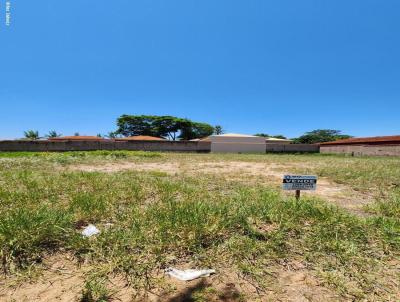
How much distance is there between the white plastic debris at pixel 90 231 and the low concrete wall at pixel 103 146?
924 inches

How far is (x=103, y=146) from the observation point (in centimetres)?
2533

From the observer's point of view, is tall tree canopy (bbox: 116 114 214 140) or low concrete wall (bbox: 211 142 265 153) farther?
tall tree canopy (bbox: 116 114 214 140)

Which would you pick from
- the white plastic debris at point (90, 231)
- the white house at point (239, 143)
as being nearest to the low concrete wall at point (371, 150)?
the white house at point (239, 143)

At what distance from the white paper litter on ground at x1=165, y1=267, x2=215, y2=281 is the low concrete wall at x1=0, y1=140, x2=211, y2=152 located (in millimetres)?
24491

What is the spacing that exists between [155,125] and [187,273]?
47094 millimetres

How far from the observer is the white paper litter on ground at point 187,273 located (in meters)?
1.95

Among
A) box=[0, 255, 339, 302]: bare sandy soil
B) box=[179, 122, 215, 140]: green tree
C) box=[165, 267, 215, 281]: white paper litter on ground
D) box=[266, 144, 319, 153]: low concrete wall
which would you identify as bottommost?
box=[0, 255, 339, 302]: bare sandy soil

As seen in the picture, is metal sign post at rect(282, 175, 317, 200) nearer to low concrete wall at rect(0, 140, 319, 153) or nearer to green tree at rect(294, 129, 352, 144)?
low concrete wall at rect(0, 140, 319, 153)

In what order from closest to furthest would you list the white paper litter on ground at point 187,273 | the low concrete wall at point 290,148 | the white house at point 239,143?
1. the white paper litter on ground at point 187,273
2. the white house at point 239,143
3. the low concrete wall at point 290,148

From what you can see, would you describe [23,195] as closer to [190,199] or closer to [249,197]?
[190,199]

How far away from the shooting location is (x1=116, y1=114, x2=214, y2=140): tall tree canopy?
47.1m

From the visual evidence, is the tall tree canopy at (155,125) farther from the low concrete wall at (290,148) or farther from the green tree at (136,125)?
the low concrete wall at (290,148)

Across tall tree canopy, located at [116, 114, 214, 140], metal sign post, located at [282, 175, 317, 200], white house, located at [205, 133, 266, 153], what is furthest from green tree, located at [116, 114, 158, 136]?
metal sign post, located at [282, 175, 317, 200]

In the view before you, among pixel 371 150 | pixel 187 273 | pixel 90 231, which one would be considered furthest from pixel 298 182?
pixel 371 150
